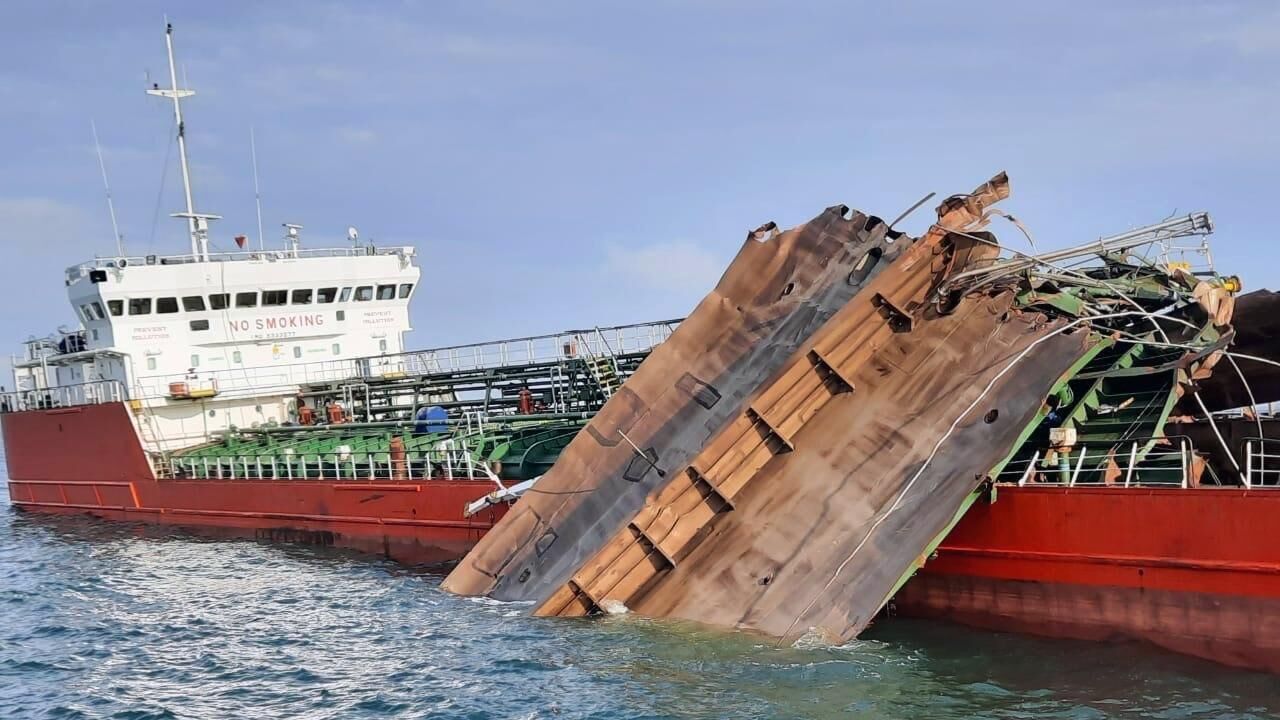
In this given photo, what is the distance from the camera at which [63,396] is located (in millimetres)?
30250

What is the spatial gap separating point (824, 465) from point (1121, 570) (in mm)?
3397

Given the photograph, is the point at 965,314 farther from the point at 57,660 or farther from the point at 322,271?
the point at 322,271

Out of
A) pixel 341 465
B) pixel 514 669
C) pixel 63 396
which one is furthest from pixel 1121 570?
pixel 63 396

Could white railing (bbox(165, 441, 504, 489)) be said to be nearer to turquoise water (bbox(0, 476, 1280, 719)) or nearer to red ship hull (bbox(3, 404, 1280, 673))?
red ship hull (bbox(3, 404, 1280, 673))

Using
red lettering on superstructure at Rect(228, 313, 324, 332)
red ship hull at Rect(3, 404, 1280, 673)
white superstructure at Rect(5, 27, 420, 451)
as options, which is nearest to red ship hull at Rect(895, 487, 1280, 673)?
red ship hull at Rect(3, 404, 1280, 673)

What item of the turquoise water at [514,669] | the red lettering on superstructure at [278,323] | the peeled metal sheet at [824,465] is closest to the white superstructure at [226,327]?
the red lettering on superstructure at [278,323]

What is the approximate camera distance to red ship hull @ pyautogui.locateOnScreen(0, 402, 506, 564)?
18781mm

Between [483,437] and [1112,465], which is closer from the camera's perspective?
[1112,465]

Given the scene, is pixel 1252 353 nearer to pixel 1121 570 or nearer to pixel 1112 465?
pixel 1112 465

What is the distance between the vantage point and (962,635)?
12.6 meters

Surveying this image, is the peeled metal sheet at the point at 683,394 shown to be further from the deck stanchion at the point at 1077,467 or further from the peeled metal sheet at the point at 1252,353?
the peeled metal sheet at the point at 1252,353

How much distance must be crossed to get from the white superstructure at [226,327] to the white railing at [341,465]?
5.51 feet

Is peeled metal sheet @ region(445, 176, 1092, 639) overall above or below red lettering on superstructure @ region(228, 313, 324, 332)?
below

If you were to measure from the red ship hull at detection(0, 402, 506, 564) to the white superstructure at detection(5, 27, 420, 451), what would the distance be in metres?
1.02
